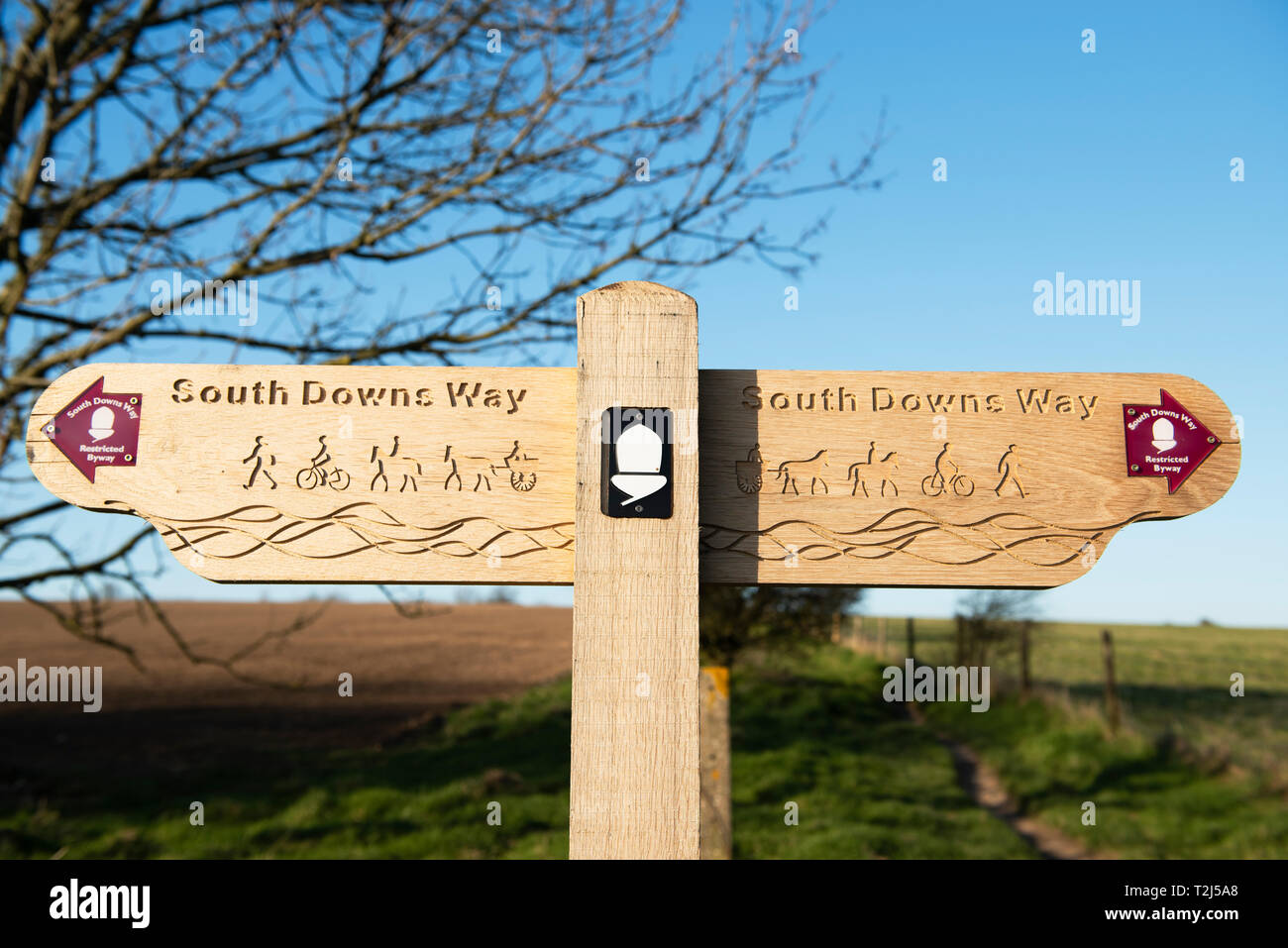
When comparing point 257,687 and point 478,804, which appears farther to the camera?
point 257,687

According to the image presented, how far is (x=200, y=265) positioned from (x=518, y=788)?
241 inches

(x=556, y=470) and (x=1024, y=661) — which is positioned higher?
(x=556, y=470)

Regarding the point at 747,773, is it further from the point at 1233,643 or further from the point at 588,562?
the point at 1233,643

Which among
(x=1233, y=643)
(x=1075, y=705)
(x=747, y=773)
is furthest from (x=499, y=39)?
(x=1233, y=643)

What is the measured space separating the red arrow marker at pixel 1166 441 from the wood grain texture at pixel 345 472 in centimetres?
125

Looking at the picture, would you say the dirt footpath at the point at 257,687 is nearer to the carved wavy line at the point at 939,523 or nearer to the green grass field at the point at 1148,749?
the carved wavy line at the point at 939,523

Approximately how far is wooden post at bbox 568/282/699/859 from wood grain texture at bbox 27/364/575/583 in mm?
131

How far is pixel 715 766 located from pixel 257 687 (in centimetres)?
1361

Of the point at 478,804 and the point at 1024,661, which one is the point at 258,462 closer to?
the point at 478,804

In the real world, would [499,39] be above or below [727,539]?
above

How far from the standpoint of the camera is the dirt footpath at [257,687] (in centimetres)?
998

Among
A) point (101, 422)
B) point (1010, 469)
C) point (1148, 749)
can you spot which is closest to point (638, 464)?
point (1010, 469)

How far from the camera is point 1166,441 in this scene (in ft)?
5.79
